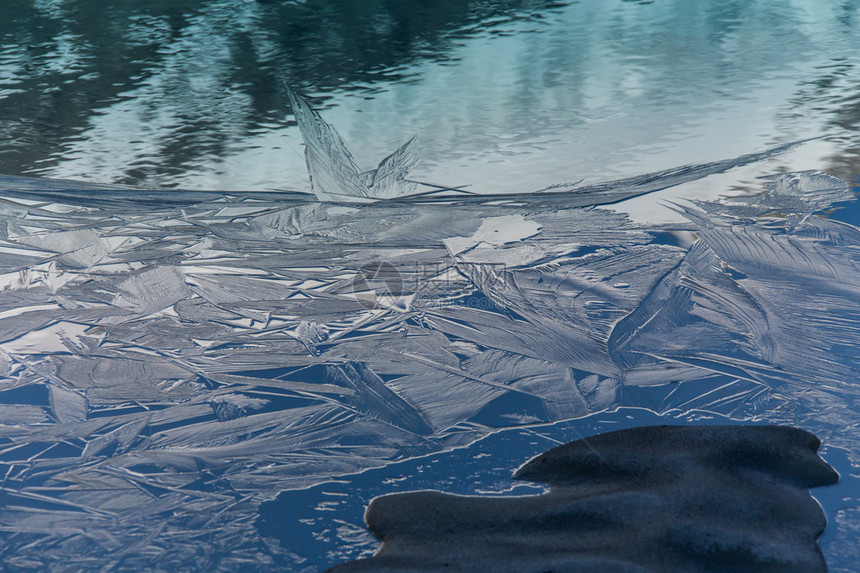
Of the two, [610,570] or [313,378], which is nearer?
[610,570]

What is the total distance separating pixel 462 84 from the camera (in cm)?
164

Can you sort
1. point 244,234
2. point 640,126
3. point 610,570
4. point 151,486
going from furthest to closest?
point 640,126 < point 244,234 < point 151,486 < point 610,570

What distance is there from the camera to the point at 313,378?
97 cm

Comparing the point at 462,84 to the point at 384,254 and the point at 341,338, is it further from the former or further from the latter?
the point at 341,338

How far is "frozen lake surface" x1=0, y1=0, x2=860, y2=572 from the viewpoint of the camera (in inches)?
31.0

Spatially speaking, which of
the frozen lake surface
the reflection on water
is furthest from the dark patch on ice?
the reflection on water

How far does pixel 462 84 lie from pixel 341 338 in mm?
837

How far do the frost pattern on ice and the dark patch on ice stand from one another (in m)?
0.08

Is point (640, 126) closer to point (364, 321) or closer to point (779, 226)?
point (779, 226)

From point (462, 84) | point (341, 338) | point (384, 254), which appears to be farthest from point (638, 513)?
point (462, 84)

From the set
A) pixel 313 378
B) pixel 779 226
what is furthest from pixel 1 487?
pixel 779 226

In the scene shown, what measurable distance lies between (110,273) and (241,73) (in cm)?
63

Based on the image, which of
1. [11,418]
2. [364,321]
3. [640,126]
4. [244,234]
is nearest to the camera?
[11,418]

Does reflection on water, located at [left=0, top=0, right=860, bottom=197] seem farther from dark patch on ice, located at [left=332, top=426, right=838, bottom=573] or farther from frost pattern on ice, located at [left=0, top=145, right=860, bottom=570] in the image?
dark patch on ice, located at [left=332, top=426, right=838, bottom=573]
